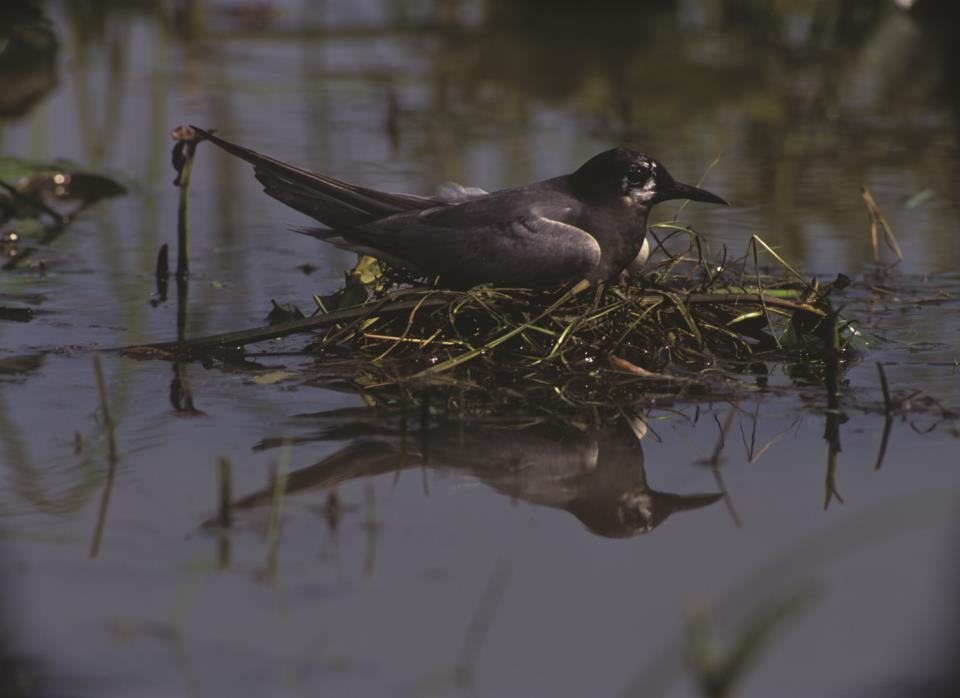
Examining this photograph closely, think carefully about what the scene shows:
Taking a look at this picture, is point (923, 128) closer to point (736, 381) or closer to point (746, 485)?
point (736, 381)

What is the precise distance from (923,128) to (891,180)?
4.07 feet

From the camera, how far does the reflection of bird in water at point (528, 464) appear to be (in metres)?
3.29

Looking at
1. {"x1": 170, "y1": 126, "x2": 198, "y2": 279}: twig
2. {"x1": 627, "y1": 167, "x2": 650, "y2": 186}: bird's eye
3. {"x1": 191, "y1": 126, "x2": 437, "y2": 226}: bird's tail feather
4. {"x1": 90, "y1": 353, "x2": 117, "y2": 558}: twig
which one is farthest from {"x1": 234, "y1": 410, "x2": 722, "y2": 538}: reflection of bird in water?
{"x1": 170, "y1": 126, "x2": 198, "y2": 279}: twig

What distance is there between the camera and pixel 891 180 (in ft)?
22.7

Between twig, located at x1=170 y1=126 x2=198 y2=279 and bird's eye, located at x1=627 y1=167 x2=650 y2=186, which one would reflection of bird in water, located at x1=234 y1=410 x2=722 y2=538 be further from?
twig, located at x1=170 y1=126 x2=198 y2=279

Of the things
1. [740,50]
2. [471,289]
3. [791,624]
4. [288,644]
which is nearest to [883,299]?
[471,289]

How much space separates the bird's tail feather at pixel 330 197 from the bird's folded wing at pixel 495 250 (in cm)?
9

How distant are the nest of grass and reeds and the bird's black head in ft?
0.85

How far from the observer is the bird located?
179 inches

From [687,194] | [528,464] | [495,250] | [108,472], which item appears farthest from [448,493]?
[687,194]

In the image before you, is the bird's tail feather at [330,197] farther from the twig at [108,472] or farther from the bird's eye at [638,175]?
the twig at [108,472]

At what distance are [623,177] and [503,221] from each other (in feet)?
1.39

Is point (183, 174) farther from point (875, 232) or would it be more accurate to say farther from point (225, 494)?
point (875, 232)

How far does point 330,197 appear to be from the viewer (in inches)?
190
